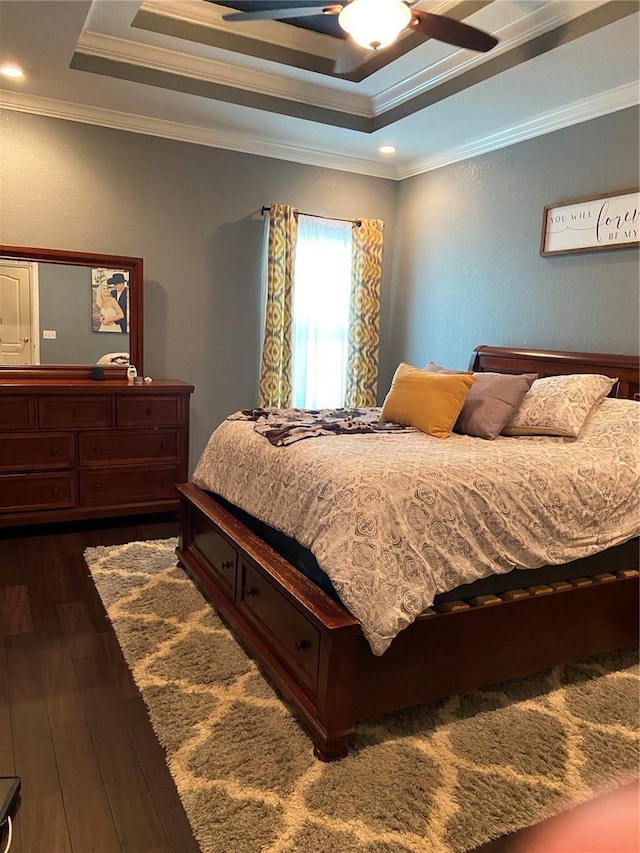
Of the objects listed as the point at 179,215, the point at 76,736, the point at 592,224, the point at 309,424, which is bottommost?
the point at 76,736

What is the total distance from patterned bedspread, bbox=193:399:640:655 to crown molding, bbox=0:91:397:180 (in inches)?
101

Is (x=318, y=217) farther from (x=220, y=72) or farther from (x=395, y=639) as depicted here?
(x=395, y=639)

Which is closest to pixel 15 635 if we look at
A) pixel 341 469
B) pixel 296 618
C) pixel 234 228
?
pixel 296 618

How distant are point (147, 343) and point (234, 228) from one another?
42.0 inches

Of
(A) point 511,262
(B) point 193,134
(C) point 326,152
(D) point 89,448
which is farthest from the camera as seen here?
(C) point 326,152

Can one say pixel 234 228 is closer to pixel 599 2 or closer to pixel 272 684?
pixel 599 2

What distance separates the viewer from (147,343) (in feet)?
14.2

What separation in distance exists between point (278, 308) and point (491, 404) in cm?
205

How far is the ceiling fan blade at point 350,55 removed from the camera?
2.65m

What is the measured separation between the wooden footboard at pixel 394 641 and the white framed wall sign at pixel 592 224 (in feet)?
5.78

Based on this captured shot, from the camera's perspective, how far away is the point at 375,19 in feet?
7.54

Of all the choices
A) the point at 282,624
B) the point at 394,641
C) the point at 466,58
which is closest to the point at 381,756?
the point at 394,641

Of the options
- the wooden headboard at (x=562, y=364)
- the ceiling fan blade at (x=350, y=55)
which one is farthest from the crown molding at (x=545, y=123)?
the ceiling fan blade at (x=350, y=55)

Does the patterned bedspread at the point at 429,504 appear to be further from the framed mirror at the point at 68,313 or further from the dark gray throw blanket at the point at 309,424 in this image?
the framed mirror at the point at 68,313
